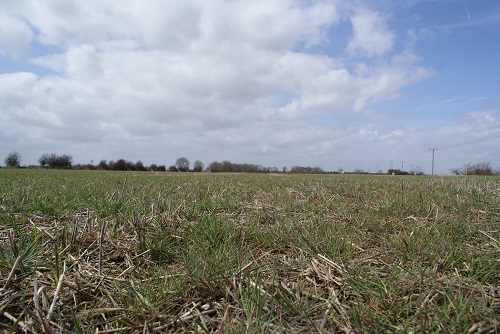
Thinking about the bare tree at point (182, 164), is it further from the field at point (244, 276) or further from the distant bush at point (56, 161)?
the field at point (244, 276)

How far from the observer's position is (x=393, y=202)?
4535 millimetres

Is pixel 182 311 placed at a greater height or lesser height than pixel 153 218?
lesser

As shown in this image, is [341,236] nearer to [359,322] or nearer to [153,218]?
[359,322]

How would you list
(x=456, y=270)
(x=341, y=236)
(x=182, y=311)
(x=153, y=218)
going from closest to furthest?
(x=182, y=311), (x=456, y=270), (x=341, y=236), (x=153, y=218)

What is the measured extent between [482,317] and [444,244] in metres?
1.17

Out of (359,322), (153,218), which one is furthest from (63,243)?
(359,322)

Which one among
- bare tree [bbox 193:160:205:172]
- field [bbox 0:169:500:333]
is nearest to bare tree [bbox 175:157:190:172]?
bare tree [bbox 193:160:205:172]

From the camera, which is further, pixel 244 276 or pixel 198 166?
pixel 198 166

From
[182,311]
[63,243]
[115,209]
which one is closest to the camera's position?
[182,311]

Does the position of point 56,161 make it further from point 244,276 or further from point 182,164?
point 244,276

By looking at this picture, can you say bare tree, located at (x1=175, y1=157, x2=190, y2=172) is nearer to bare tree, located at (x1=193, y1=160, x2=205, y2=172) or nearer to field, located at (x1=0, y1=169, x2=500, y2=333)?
bare tree, located at (x1=193, y1=160, x2=205, y2=172)

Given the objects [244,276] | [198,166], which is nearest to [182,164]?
[198,166]

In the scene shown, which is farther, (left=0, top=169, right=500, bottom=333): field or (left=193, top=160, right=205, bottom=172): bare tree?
(left=193, top=160, right=205, bottom=172): bare tree

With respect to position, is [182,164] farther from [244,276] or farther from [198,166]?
[244,276]
